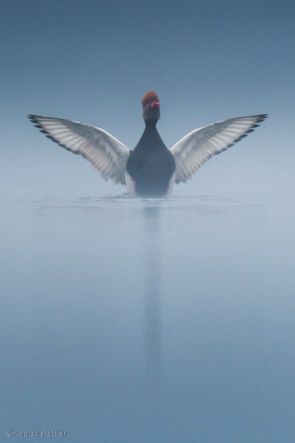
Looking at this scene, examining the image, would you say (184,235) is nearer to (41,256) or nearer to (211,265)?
(211,265)

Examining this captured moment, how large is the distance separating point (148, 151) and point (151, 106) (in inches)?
21.4

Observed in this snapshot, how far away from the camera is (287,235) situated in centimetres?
393

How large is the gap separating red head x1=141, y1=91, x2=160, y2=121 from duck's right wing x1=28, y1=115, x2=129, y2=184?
0.56 meters

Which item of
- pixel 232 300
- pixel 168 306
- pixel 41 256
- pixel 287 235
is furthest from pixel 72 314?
pixel 287 235

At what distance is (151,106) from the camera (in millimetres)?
5457

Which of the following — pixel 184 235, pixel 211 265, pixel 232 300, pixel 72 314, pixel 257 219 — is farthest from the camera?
pixel 257 219

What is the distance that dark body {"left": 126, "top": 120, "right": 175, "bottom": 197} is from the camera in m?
5.04

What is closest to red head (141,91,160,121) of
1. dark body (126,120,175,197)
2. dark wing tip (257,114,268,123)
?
dark body (126,120,175,197)

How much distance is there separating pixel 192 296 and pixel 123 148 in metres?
2.39

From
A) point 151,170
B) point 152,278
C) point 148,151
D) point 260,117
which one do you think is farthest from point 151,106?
point 152,278

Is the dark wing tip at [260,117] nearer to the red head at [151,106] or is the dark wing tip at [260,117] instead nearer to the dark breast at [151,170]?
the dark breast at [151,170]

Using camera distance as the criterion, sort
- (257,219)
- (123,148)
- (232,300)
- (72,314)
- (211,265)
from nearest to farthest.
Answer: (72,314) < (232,300) < (211,265) < (257,219) < (123,148)

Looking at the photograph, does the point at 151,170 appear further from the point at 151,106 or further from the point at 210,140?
the point at 151,106

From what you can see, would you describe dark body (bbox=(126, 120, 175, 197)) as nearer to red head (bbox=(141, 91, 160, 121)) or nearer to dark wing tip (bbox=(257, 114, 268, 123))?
red head (bbox=(141, 91, 160, 121))
